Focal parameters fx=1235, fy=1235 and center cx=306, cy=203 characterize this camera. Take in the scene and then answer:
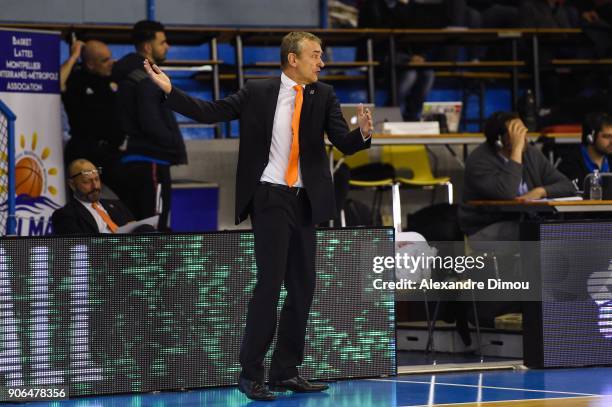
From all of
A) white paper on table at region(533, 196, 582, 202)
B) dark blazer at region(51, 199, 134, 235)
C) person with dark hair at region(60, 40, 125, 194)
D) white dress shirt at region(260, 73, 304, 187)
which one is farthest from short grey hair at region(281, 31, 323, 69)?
person with dark hair at region(60, 40, 125, 194)

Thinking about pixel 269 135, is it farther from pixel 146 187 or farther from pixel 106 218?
pixel 146 187

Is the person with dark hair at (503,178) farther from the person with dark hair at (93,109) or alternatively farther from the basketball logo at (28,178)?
the basketball logo at (28,178)

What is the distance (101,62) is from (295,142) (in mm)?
4139

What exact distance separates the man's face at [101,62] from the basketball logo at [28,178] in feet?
3.49

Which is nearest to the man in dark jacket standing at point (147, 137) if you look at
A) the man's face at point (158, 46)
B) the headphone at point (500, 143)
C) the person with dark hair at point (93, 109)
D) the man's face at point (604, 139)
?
the man's face at point (158, 46)

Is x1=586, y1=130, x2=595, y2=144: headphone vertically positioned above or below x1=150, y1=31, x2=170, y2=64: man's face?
below

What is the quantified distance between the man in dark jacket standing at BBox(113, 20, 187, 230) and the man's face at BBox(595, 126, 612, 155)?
3027 millimetres

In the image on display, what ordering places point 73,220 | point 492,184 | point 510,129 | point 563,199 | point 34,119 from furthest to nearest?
1. point 34,119
2. point 510,129
3. point 492,184
4. point 563,199
5. point 73,220

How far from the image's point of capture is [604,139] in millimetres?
8906

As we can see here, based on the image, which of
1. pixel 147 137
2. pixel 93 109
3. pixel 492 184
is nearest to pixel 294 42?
pixel 492 184

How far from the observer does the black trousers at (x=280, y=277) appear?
6.11m

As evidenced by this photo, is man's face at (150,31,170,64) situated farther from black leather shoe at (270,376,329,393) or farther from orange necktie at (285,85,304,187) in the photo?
black leather shoe at (270,376,329,393)

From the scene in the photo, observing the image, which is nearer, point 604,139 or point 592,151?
point 604,139

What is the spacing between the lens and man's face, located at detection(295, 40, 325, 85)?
20.2 feet
